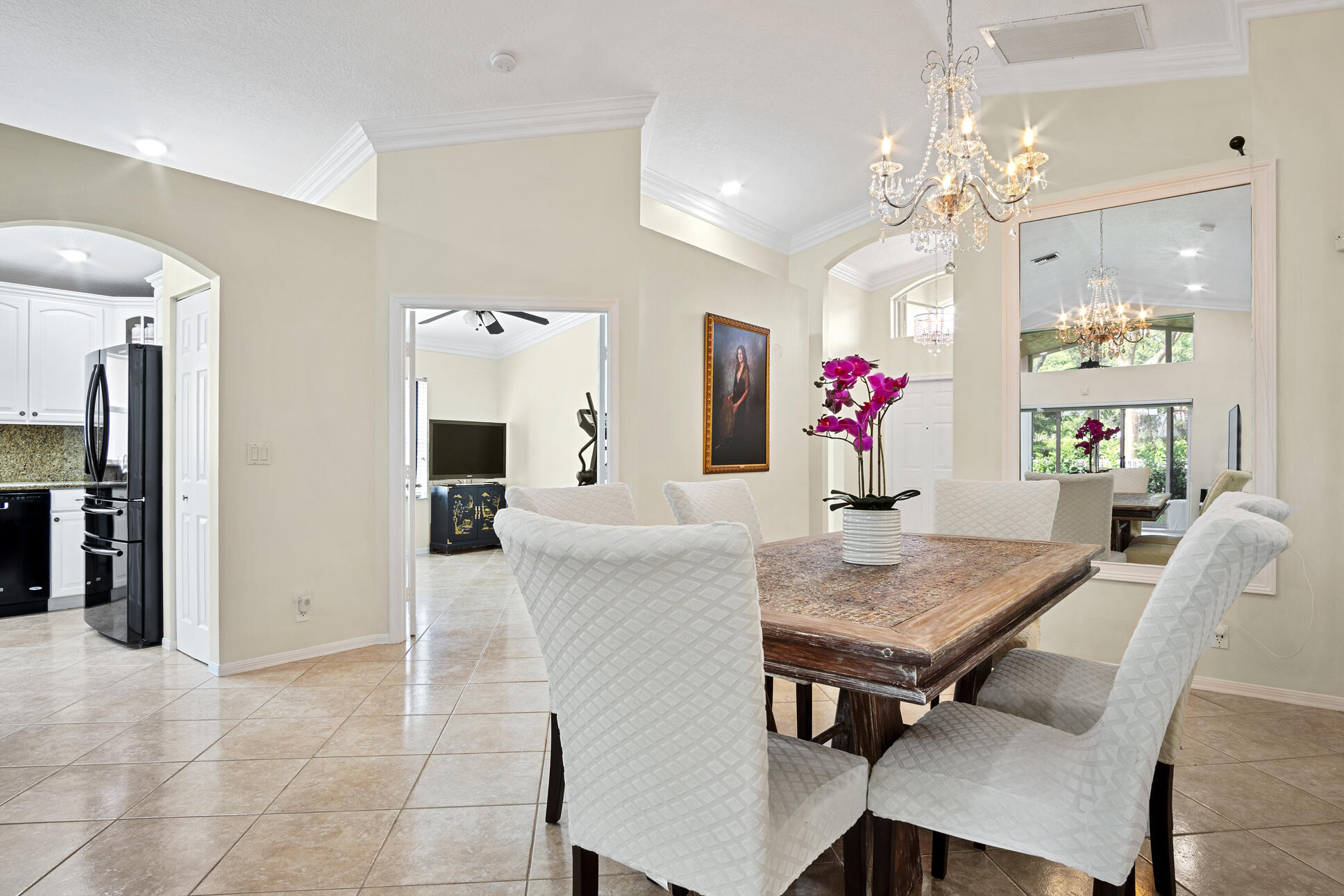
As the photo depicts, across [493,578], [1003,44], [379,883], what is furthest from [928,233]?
[493,578]

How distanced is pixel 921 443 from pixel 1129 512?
4.32 meters

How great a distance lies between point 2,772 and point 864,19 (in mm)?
4525

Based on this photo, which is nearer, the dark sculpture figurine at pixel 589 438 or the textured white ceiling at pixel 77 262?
the textured white ceiling at pixel 77 262

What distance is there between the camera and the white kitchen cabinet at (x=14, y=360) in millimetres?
4965

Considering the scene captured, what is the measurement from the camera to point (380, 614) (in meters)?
Result: 3.88

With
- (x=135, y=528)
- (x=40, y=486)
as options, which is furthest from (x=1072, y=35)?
(x=40, y=486)

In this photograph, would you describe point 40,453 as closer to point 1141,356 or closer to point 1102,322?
point 1102,322

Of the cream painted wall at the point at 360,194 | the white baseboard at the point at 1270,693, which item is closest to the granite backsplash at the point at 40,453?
the cream painted wall at the point at 360,194

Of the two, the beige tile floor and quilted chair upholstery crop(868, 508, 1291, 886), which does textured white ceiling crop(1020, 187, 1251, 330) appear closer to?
the beige tile floor

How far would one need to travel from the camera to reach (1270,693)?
2.95 m

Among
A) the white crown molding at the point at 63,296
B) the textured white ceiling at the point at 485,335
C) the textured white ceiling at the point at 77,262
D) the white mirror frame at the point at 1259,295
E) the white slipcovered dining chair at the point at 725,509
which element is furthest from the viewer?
the textured white ceiling at the point at 485,335

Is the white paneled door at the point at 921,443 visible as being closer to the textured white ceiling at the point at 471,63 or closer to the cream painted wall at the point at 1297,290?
the textured white ceiling at the point at 471,63

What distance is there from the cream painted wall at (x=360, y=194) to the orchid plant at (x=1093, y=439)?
384 centimetres

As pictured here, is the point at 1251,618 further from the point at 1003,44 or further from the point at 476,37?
the point at 476,37
